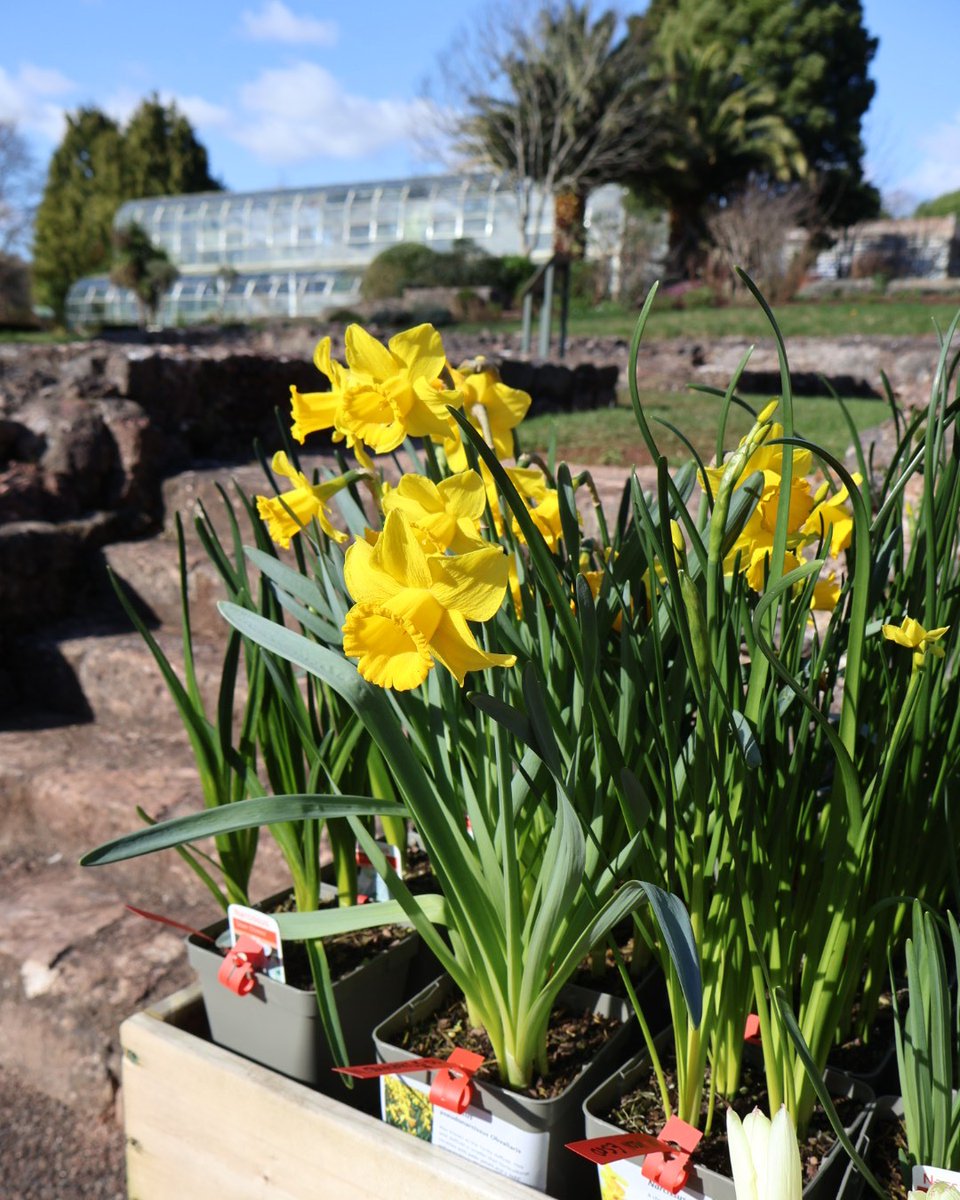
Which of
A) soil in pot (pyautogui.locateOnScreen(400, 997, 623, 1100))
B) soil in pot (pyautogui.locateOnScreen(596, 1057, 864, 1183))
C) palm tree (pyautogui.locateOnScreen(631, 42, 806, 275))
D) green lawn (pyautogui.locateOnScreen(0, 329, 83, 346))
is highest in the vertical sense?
palm tree (pyautogui.locateOnScreen(631, 42, 806, 275))

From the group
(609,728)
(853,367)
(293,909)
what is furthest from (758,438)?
(853,367)

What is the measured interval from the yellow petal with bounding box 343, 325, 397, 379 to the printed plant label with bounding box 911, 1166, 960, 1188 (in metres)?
0.69

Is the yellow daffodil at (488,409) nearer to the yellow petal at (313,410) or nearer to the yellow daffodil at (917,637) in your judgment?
the yellow petal at (313,410)

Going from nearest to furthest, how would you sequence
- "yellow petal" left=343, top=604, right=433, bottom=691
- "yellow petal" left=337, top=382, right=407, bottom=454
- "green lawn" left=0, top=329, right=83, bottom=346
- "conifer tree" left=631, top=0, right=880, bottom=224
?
"yellow petal" left=343, top=604, right=433, bottom=691 → "yellow petal" left=337, top=382, right=407, bottom=454 → "green lawn" left=0, top=329, right=83, bottom=346 → "conifer tree" left=631, top=0, right=880, bottom=224

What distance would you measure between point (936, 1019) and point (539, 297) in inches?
629

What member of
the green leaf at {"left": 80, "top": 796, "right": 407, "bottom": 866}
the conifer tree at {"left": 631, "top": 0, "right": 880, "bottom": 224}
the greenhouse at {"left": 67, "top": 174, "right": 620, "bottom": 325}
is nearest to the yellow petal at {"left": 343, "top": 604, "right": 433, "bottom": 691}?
the green leaf at {"left": 80, "top": 796, "right": 407, "bottom": 866}

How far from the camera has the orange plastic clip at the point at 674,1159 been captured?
73 cm

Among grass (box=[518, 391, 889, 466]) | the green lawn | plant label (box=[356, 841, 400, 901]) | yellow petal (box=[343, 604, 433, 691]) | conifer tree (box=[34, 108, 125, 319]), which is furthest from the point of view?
conifer tree (box=[34, 108, 125, 319])

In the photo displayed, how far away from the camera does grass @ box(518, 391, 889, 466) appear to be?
3986mm

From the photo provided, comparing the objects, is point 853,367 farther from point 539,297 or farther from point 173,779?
point 173,779

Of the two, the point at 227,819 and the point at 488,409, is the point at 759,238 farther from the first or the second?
the point at 227,819

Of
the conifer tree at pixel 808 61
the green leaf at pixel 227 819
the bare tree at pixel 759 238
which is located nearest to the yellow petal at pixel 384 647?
the green leaf at pixel 227 819

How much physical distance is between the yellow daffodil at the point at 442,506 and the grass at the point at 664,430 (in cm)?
258

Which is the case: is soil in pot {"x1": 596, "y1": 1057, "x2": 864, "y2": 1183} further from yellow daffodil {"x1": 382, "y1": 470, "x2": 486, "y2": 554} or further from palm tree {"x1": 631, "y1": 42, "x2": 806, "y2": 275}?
palm tree {"x1": 631, "y1": 42, "x2": 806, "y2": 275}
